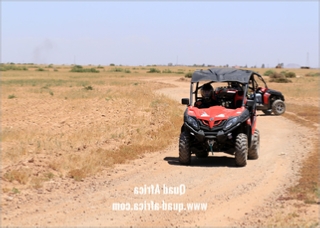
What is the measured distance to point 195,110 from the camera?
528 inches

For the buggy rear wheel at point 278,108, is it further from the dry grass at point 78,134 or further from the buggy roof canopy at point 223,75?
the buggy roof canopy at point 223,75

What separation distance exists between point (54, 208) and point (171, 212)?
2.00 meters

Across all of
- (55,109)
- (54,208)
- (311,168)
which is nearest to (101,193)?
(54,208)

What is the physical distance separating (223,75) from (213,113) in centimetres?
140

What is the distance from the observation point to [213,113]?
42.8 feet

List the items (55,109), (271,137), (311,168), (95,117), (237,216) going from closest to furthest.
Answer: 1. (237,216)
2. (311,168)
3. (271,137)
4. (95,117)
5. (55,109)

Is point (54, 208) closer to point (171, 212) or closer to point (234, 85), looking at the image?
point (171, 212)

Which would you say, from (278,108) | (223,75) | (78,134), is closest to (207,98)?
(223,75)

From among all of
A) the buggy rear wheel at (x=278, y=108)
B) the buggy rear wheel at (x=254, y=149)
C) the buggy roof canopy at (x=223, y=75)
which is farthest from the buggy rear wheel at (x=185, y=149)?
the buggy rear wheel at (x=278, y=108)

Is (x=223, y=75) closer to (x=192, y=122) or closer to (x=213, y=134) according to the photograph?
(x=192, y=122)

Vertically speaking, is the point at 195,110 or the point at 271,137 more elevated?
the point at 195,110

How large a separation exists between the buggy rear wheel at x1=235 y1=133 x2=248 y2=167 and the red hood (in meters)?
0.57

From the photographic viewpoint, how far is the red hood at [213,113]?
12.8m

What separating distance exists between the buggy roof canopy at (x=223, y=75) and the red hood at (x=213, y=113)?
0.84 meters
